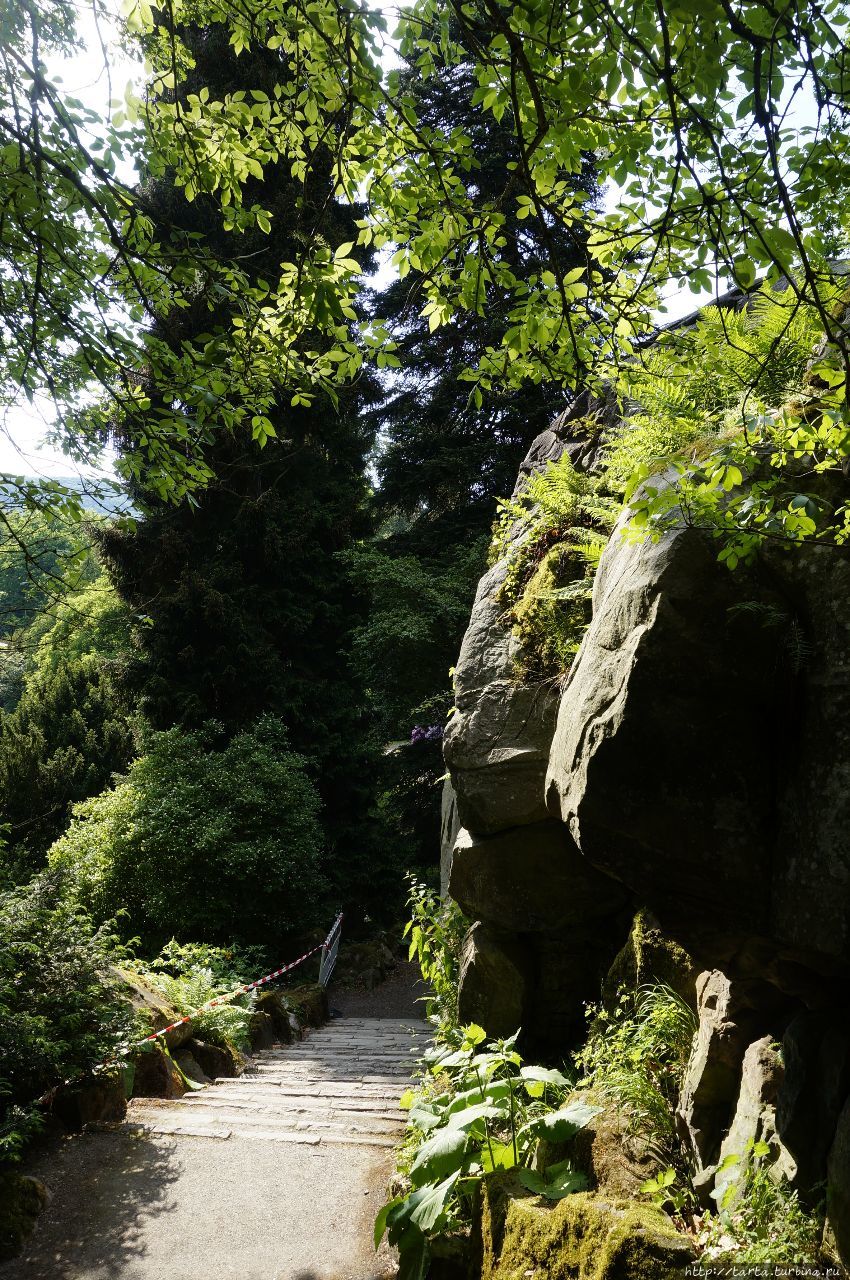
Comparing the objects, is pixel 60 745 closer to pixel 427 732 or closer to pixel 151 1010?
pixel 427 732

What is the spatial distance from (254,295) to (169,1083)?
6.08m

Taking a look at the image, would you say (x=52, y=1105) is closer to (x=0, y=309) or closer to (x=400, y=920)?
(x=0, y=309)

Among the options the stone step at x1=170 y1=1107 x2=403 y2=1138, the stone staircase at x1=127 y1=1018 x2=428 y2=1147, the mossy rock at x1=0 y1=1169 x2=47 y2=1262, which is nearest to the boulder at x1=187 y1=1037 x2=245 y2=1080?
the stone staircase at x1=127 y1=1018 x2=428 y2=1147

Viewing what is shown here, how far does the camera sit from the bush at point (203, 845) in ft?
38.4

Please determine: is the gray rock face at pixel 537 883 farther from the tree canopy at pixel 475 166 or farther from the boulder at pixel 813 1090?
the tree canopy at pixel 475 166

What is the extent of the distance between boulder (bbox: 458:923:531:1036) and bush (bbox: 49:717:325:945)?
7.05 meters

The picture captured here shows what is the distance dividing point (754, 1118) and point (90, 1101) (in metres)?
4.58

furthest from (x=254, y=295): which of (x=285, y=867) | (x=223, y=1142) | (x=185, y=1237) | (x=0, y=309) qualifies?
(x=285, y=867)

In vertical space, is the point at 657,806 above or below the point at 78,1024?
above

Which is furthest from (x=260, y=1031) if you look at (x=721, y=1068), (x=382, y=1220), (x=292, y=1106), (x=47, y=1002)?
(x=721, y=1068)

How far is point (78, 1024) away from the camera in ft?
18.6

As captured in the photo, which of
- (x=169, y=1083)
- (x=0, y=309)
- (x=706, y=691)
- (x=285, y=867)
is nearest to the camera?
(x=706, y=691)

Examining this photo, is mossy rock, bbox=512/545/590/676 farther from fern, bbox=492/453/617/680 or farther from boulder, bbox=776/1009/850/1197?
boulder, bbox=776/1009/850/1197

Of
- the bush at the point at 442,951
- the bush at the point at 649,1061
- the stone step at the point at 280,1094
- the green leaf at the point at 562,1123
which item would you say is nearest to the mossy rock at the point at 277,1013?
the stone step at the point at 280,1094
